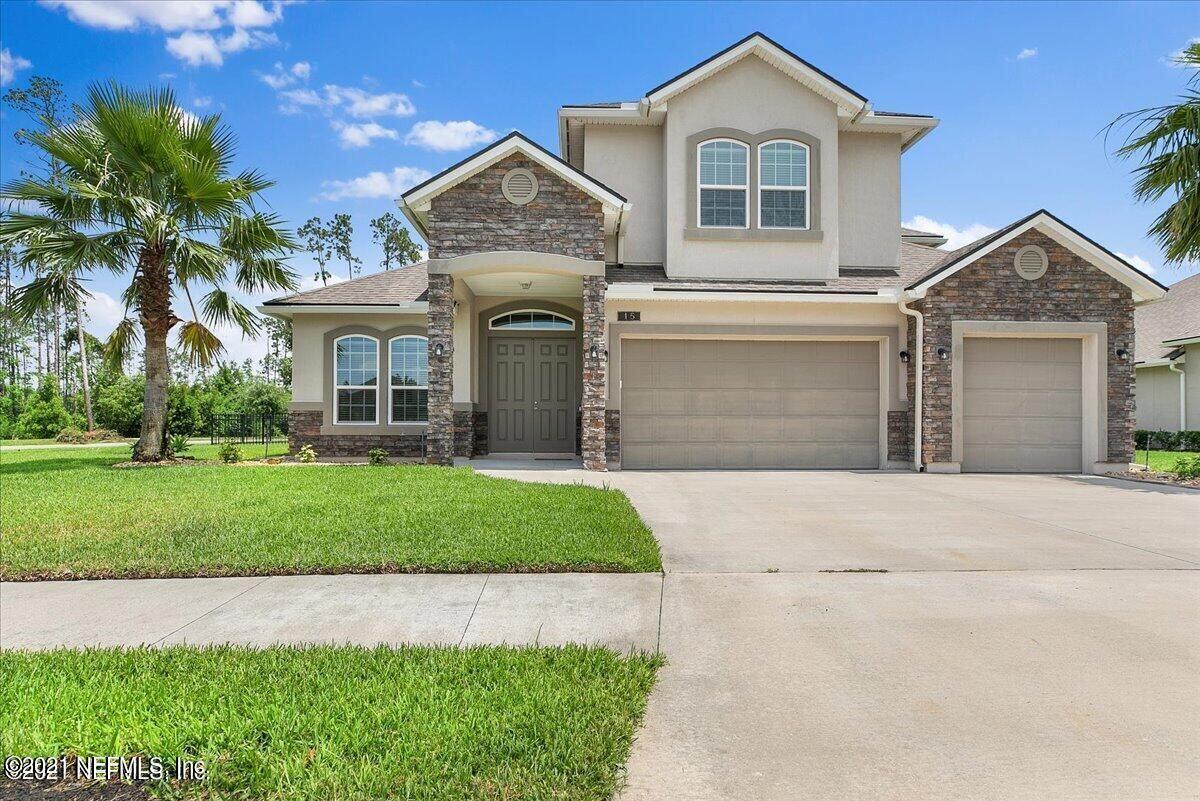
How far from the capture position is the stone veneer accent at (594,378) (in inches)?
475

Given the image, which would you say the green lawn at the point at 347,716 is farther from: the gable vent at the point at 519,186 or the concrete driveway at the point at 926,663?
the gable vent at the point at 519,186

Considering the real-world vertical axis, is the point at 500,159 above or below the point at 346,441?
above

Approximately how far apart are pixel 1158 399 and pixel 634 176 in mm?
16501

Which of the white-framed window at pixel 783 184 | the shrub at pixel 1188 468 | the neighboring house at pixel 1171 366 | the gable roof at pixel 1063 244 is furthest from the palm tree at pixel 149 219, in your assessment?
the neighboring house at pixel 1171 366

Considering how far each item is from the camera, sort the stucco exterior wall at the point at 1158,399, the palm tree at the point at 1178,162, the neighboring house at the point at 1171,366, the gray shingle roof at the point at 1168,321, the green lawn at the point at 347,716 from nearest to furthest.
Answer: the green lawn at the point at 347,716 → the palm tree at the point at 1178,162 → the neighboring house at the point at 1171,366 → the stucco exterior wall at the point at 1158,399 → the gray shingle roof at the point at 1168,321

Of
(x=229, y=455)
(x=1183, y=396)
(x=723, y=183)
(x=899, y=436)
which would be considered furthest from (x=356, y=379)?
(x=1183, y=396)

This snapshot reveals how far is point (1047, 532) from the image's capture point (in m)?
6.84

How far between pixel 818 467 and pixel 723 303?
12.2 feet

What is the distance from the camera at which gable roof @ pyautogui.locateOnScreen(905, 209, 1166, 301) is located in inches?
475

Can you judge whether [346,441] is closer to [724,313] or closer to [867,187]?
[724,313]

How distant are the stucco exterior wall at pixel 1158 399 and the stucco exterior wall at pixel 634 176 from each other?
50.3ft

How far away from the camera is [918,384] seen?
12656mm

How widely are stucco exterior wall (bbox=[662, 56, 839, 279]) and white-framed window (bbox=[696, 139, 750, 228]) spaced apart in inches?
12.4

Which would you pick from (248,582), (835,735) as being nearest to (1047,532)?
(835,735)
